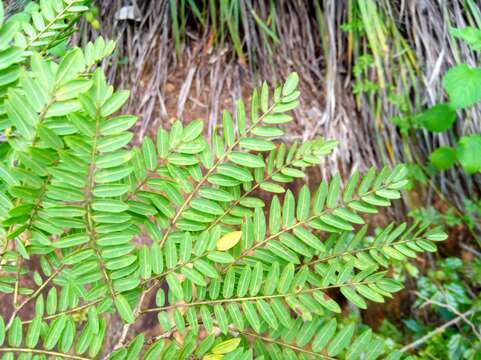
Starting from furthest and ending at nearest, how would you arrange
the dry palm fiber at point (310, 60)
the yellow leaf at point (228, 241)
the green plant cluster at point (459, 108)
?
1. the dry palm fiber at point (310, 60)
2. the green plant cluster at point (459, 108)
3. the yellow leaf at point (228, 241)

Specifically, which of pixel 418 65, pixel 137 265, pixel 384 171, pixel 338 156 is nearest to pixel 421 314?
pixel 338 156

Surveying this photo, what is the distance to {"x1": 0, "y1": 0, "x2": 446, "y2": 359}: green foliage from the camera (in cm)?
39

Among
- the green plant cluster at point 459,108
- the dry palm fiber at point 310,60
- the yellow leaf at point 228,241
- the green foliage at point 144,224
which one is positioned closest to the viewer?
the green foliage at point 144,224

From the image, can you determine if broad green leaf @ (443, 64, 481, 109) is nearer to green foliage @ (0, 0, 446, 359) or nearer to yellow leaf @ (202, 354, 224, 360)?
green foliage @ (0, 0, 446, 359)

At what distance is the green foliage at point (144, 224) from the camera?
0.39 meters

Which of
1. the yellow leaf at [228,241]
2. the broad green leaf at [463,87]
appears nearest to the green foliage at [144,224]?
the yellow leaf at [228,241]

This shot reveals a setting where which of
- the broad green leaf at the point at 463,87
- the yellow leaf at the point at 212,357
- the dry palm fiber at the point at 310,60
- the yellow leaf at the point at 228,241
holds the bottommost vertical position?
the yellow leaf at the point at 212,357

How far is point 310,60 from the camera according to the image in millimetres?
1575

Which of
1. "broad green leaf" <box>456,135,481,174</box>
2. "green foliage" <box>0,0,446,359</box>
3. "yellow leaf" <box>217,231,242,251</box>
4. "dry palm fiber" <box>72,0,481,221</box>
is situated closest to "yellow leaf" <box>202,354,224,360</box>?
"green foliage" <box>0,0,446,359</box>

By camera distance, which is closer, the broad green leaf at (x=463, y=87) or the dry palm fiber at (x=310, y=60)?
the broad green leaf at (x=463, y=87)

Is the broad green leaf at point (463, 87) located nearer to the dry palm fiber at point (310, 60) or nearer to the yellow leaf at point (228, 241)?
the dry palm fiber at point (310, 60)

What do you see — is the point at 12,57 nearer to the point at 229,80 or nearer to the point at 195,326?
the point at 195,326

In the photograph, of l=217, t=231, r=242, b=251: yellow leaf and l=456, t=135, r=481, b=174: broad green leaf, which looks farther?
l=456, t=135, r=481, b=174: broad green leaf

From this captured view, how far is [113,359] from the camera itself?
0.43m
